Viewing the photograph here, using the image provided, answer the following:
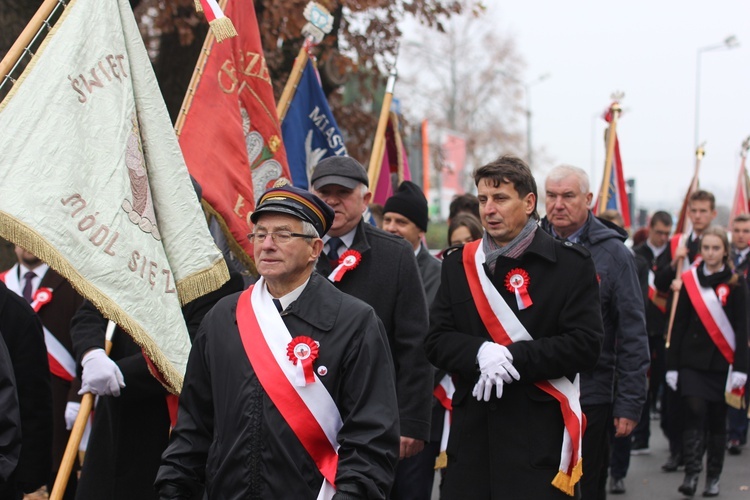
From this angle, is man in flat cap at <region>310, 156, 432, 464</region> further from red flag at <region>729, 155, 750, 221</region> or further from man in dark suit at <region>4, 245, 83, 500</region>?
red flag at <region>729, 155, 750, 221</region>

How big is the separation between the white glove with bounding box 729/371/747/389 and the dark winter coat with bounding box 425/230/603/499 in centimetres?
434

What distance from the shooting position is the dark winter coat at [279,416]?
3574 mm

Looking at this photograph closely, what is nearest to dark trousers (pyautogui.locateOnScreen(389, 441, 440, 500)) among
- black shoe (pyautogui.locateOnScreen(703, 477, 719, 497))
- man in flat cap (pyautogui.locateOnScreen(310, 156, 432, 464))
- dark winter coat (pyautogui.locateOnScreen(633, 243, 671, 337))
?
man in flat cap (pyautogui.locateOnScreen(310, 156, 432, 464))

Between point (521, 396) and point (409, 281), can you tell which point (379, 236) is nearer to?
point (409, 281)

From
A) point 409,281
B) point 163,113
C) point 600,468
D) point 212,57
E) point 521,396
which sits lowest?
point 600,468

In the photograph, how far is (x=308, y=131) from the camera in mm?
8211

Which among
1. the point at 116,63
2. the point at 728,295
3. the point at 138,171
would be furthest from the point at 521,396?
the point at 728,295

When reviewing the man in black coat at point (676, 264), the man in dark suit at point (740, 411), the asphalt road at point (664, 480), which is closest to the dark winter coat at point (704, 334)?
the man in black coat at point (676, 264)

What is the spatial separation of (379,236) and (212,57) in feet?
5.59

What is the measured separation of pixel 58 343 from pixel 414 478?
95.9 inches

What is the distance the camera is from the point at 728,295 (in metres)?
9.08

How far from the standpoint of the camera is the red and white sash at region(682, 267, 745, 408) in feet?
29.2

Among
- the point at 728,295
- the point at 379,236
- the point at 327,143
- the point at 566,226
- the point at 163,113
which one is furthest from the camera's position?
the point at 728,295

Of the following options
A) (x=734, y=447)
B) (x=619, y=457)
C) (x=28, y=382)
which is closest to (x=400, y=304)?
(x=28, y=382)
